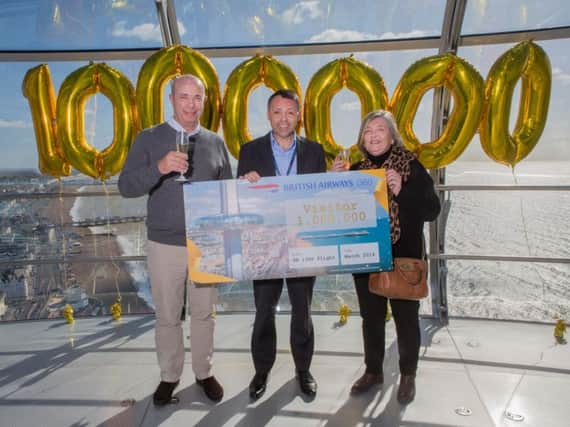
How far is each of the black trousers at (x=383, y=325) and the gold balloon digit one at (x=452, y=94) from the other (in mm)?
1005

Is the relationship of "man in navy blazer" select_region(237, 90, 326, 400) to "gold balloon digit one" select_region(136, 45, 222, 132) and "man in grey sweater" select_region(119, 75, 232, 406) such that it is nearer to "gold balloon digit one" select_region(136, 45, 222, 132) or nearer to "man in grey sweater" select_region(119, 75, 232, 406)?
"man in grey sweater" select_region(119, 75, 232, 406)

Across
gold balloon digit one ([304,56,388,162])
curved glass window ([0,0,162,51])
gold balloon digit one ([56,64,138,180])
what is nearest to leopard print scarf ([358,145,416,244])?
gold balloon digit one ([304,56,388,162])

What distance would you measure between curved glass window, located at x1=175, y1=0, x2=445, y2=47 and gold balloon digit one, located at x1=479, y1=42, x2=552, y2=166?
76 centimetres

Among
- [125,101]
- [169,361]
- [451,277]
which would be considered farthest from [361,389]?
[125,101]

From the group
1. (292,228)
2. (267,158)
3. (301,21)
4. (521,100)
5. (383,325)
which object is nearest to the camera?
(292,228)

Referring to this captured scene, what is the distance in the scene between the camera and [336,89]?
266 centimetres

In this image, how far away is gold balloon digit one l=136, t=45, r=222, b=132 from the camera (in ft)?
8.73

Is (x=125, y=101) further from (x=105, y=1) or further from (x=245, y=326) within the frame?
(x=245, y=326)

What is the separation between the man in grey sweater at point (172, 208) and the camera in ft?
6.49

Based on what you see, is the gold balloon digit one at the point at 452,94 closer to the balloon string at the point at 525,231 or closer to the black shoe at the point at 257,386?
the balloon string at the point at 525,231

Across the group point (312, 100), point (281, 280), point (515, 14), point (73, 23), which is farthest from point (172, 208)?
point (515, 14)

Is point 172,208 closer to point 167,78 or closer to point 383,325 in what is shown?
point 167,78

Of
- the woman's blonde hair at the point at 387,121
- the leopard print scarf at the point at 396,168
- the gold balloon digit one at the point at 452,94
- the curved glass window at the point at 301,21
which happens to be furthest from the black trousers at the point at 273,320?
the curved glass window at the point at 301,21

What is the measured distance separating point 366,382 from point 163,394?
1078 mm
